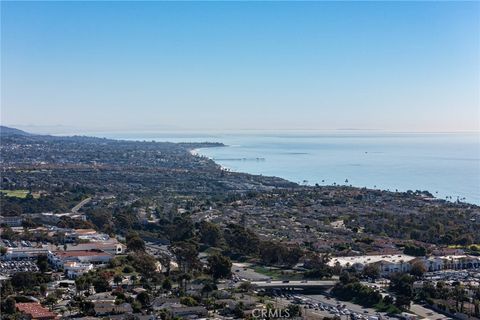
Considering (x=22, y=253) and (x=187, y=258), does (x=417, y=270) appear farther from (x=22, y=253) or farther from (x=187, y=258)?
(x=22, y=253)

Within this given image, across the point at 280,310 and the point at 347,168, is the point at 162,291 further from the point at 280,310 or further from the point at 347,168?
the point at 347,168

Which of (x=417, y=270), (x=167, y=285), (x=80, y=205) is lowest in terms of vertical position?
(x=80, y=205)

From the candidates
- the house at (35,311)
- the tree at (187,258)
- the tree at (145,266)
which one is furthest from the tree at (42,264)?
the house at (35,311)

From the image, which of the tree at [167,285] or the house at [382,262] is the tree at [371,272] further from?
the tree at [167,285]

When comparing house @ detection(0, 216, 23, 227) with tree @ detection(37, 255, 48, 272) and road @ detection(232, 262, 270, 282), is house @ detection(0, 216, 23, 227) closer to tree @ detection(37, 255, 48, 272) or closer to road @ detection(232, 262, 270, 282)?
tree @ detection(37, 255, 48, 272)

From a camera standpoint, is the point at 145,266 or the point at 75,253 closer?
the point at 145,266

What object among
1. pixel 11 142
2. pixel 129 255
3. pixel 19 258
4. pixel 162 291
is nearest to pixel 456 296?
pixel 162 291

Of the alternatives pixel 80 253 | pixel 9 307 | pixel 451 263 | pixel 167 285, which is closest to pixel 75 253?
pixel 80 253
